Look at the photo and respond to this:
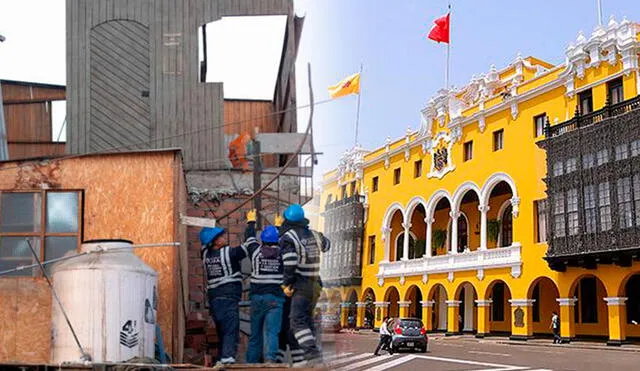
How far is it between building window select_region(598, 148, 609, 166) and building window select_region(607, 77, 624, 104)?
6.81 feet

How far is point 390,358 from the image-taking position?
71.7 feet

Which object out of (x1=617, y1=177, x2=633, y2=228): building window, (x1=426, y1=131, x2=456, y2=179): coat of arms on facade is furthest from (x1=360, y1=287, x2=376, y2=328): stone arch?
(x1=617, y1=177, x2=633, y2=228): building window

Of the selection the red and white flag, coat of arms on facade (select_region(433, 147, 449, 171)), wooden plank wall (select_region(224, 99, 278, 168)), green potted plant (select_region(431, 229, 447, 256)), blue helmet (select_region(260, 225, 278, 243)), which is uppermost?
the red and white flag

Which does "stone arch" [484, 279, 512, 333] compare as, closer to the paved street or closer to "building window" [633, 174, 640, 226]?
"building window" [633, 174, 640, 226]

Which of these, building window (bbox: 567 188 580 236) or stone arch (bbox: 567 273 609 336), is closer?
building window (bbox: 567 188 580 236)

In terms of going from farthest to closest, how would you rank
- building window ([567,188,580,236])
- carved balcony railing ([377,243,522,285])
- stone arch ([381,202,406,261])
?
stone arch ([381,202,406,261]), carved balcony railing ([377,243,522,285]), building window ([567,188,580,236])

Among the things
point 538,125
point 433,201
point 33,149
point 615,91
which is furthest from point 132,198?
point 433,201

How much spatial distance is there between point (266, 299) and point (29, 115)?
7894 millimetres

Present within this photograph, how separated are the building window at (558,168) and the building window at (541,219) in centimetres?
189

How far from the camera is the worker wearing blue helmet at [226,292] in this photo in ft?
26.7

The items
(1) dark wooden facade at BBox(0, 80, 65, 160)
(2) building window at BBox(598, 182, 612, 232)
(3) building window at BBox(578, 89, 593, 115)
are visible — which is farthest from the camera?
(3) building window at BBox(578, 89, 593, 115)

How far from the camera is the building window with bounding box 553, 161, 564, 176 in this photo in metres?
33.2

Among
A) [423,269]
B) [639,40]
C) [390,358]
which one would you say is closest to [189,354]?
[390,358]

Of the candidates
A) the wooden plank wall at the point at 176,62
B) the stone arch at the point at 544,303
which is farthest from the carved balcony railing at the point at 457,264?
the wooden plank wall at the point at 176,62
